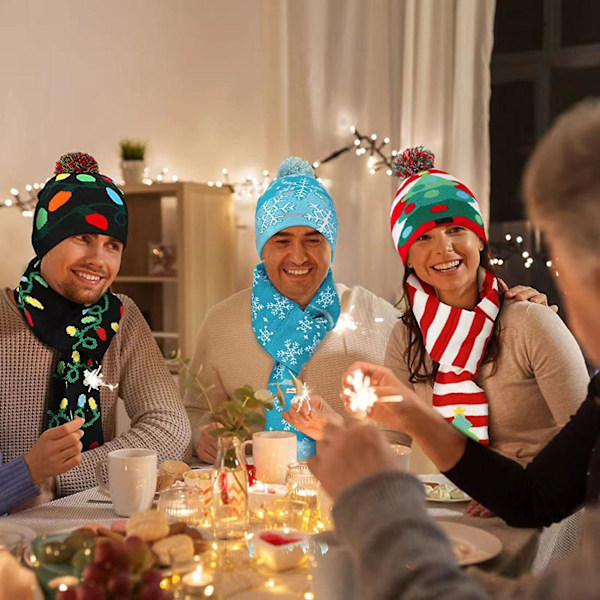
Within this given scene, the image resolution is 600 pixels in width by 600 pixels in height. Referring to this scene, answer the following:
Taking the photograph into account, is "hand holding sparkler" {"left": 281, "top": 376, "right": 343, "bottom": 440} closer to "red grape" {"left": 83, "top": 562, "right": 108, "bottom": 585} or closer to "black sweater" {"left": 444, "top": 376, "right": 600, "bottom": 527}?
"black sweater" {"left": 444, "top": 376, "right": 600, "bottom": 527}

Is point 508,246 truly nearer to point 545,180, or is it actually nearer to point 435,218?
point 435,218

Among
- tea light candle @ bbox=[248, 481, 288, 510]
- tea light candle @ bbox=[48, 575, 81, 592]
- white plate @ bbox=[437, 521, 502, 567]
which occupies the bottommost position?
tea light candle @ bbox=[248, 481, 288, 510]

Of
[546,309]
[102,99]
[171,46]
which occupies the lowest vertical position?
[546,309]

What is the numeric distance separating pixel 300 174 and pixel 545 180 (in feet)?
6.34

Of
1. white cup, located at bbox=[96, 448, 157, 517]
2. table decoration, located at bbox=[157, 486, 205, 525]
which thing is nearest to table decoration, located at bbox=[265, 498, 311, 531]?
table decoration, located at bbox=[157, 486, 205, 525]

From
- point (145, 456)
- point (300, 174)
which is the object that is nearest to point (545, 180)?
point (145, 456)

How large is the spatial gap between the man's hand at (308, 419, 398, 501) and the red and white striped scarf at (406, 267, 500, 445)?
1.01 metres

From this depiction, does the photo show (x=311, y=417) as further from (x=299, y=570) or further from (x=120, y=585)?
(x=120, y=585)

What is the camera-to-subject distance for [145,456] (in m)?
1.62

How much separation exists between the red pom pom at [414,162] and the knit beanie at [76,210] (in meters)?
0.83

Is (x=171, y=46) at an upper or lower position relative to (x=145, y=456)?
upper

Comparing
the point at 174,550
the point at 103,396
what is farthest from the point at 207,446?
the point at 174,550

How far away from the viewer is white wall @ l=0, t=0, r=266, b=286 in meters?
→ 4.34

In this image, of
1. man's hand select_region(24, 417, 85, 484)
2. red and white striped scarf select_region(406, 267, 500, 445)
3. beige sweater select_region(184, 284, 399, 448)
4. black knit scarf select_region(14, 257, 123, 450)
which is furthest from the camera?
beige sweater select_region(184, 284, 399, 448)
